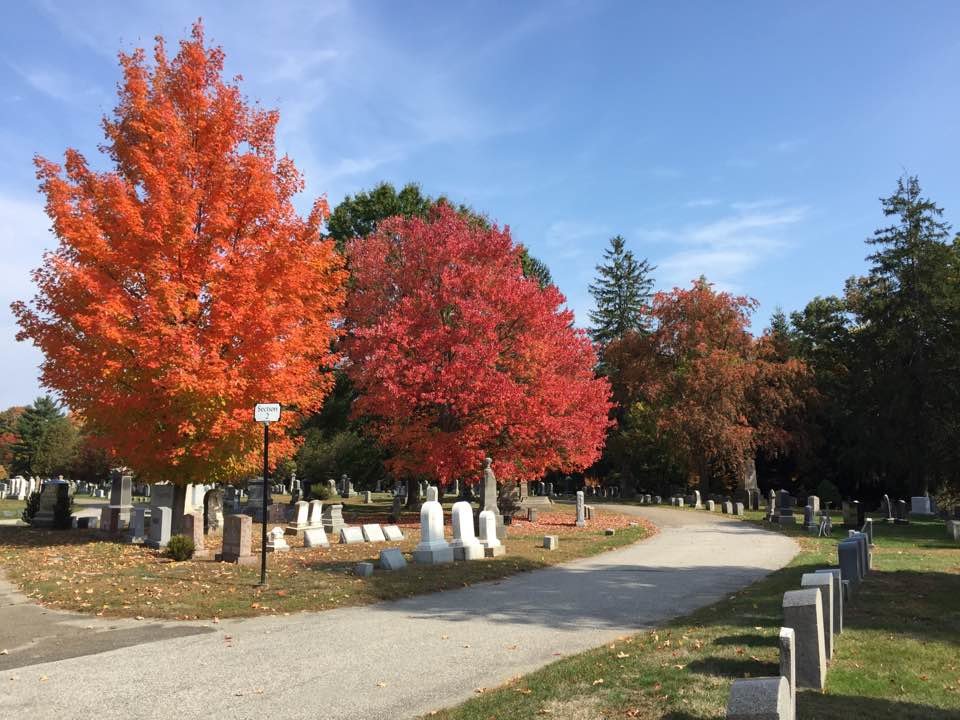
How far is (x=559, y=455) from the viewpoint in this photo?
25.8 metres

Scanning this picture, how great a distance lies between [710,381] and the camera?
38625 mm

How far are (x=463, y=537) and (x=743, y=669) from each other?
981 centimetres

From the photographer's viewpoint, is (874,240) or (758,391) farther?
(758,391)

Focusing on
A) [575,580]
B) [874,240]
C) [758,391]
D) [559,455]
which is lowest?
[575,580]

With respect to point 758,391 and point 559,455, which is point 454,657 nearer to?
point 559,455

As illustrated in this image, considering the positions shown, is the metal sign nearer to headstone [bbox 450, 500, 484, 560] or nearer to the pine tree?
headstone [bbox 450, 500, 484, 560]

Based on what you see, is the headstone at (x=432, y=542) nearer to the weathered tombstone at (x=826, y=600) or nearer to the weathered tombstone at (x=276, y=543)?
the weathered tombstone at (x=276, y=543)

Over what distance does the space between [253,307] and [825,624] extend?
43.7 feet

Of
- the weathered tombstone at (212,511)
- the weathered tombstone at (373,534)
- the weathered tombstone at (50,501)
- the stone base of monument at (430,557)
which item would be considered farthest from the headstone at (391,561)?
the weathered tombstone at (50,501)

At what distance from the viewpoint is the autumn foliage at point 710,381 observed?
3838cm

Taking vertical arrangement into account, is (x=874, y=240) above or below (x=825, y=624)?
above

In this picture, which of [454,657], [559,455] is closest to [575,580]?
[454,657]

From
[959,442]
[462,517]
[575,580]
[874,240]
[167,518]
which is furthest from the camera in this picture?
[874,240]

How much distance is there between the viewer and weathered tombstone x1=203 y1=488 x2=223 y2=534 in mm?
23519
